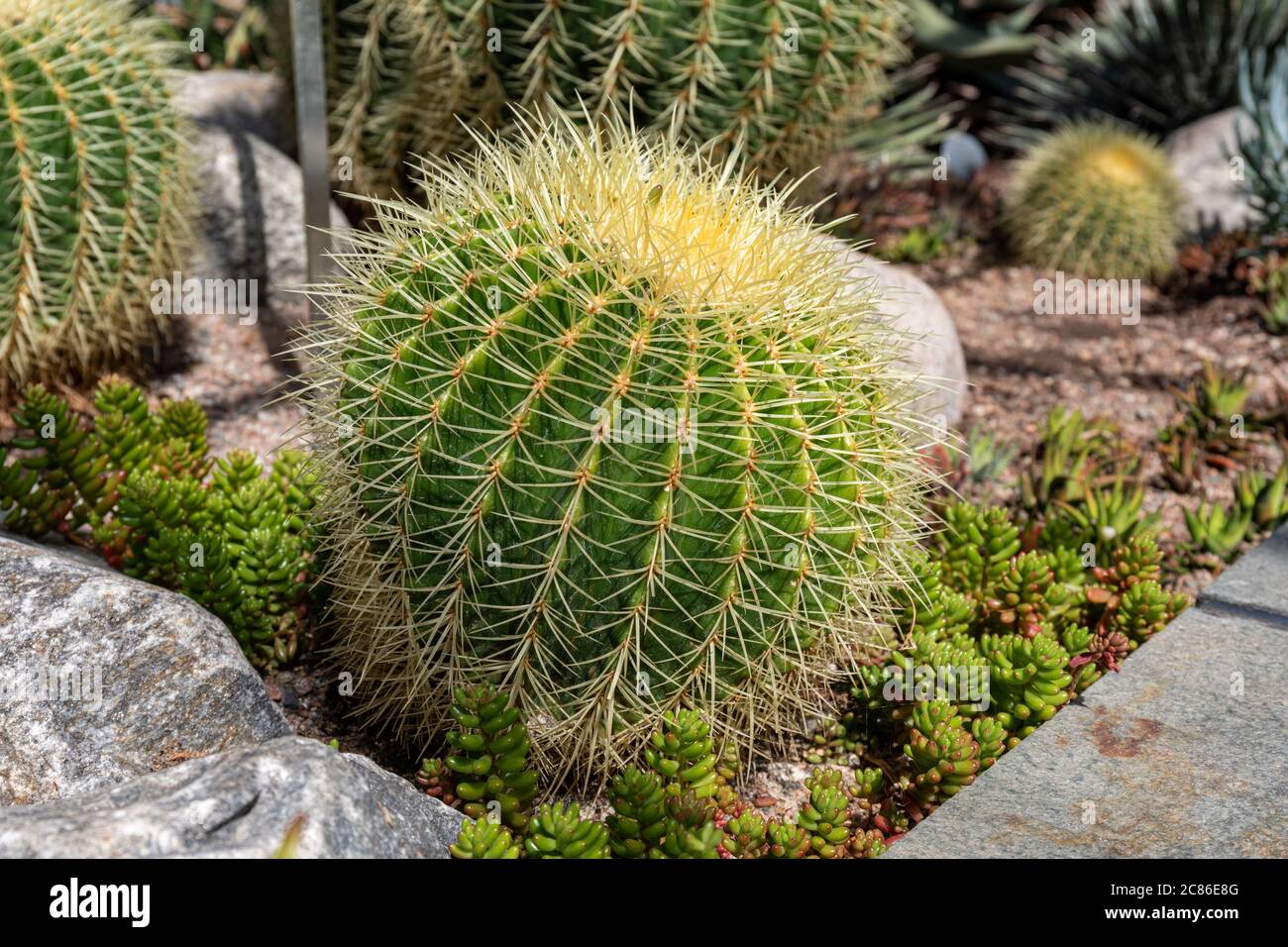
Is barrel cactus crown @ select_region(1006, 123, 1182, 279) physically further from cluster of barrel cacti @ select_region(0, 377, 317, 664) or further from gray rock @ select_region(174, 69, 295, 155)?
cluster of barrel cacti @ select_region(0, 377, 317, 664)

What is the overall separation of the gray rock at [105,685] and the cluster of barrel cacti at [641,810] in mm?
456

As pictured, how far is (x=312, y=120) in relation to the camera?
178 inches

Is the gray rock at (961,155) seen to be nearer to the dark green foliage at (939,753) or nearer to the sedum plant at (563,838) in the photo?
the dark green foliage at (939,753)

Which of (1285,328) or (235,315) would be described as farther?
(1285,328)

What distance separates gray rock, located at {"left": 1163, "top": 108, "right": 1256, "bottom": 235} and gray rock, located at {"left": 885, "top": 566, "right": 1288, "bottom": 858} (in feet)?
14.8

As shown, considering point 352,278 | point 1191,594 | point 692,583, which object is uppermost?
point 352,278

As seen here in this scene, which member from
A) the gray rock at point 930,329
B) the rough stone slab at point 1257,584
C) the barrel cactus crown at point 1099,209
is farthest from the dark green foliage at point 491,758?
the barrel cactus crown at point 1099,209

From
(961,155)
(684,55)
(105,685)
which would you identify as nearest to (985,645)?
(105,685)

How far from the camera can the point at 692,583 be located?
2.47 meters

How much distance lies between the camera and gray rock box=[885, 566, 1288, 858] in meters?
2.40

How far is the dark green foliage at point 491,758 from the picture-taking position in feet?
7.92
